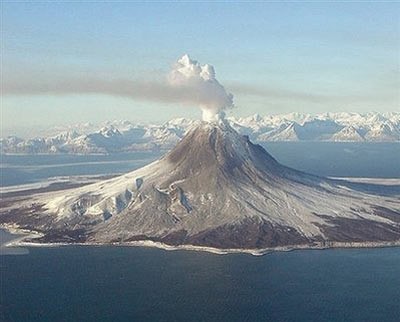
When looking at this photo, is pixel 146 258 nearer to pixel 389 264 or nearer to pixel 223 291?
pixel 223 291

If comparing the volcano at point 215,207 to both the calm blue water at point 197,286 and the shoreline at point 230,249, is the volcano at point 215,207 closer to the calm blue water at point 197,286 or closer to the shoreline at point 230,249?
the shoreline at point 230,249

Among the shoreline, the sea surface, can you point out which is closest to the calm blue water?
the sea surface

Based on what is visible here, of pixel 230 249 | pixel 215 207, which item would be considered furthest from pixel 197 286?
pixel 215 207

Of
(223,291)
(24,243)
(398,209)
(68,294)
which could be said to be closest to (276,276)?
(223,291)

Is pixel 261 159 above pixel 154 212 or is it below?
above

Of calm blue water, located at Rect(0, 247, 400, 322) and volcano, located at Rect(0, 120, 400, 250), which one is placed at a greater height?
volcano, located at Rect(0, 120, 400, 250)

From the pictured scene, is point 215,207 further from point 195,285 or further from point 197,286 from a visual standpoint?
point 197,286

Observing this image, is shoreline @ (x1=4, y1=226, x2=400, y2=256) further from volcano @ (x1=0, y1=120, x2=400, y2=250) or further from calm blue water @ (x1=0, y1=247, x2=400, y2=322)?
calm blue water @ (x1=0, y1=247, x2=400, y2=322)
